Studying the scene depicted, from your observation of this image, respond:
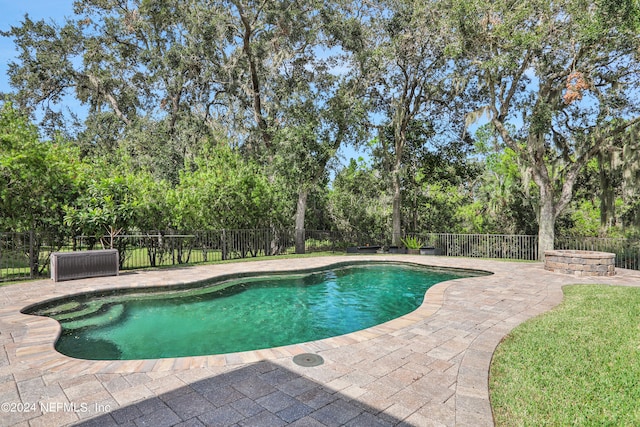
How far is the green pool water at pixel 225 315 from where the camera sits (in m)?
4.92

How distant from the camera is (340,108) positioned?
15203 mm

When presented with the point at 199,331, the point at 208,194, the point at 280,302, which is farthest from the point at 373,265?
the point at 199,331

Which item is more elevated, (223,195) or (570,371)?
(223,195)

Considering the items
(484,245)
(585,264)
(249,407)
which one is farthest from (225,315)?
(484,245)

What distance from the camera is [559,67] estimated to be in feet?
38.2

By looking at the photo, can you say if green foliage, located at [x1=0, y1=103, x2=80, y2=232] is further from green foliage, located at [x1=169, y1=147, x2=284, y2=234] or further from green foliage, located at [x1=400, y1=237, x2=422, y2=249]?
green foliage, located at [x1=400, y1=237, x2=422, y2=249]

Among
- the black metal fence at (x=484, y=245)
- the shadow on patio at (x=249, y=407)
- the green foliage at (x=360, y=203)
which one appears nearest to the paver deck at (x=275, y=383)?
the shadow on patio at (x=249, y=407)

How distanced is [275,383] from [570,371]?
2.74 metres

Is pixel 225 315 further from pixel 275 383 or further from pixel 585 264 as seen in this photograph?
pixel 585 264

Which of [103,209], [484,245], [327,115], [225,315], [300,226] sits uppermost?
[327,115]

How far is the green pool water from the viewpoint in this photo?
492 cm

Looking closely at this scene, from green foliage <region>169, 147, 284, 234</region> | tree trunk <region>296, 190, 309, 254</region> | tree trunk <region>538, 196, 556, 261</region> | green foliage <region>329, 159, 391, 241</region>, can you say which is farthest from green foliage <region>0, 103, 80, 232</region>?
tree trunk <region>538, 196, 556, 261</region>

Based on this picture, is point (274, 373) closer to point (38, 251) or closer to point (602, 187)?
point (38, 251)

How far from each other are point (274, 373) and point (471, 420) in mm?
1696
